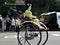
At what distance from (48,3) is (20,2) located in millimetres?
22531

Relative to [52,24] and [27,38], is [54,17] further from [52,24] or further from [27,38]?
[27,38]

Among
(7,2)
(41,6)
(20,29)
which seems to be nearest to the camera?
(20,29)

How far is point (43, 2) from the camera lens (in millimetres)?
53312

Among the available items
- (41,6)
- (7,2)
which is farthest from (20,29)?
(41,6)

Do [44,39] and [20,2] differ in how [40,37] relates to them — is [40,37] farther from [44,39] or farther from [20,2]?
[20,2]

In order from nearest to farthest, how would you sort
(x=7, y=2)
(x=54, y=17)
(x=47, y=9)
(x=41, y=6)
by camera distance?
(x=7, y=2) < (x=54, y=17) < (x=47, y=9) < (x=41, y=6)

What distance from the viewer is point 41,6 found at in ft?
182

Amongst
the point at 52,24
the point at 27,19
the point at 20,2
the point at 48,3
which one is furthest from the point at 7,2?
the point at 48,3

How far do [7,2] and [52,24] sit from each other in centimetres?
566

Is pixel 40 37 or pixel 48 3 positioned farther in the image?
pixel 48 3

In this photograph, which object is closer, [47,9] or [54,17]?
[54,17]

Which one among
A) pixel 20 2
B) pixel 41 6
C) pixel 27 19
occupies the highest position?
pixel 27 19

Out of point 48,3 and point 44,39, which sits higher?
point 44,39

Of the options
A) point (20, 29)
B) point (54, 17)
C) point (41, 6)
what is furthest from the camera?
point (41, 6)
